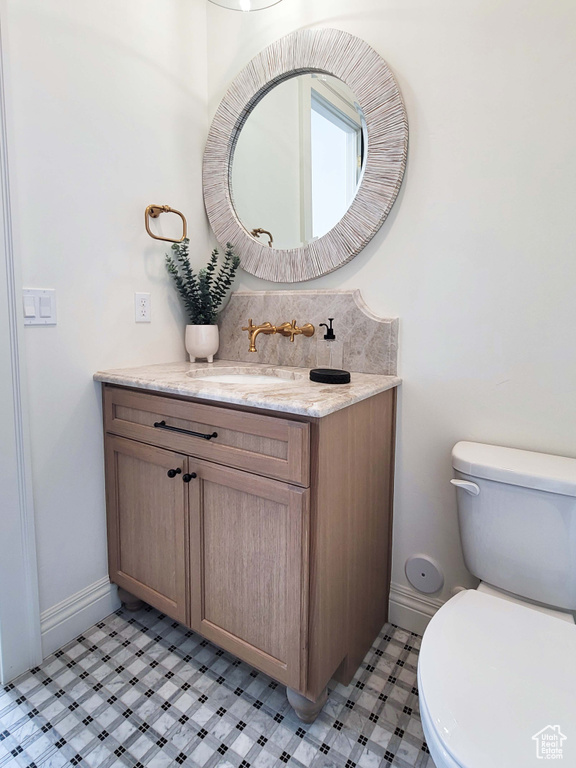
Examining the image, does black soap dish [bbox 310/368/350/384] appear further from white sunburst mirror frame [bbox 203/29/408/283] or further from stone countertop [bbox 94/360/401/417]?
white sunburst mirror frame [bbox 203/29/408/283]

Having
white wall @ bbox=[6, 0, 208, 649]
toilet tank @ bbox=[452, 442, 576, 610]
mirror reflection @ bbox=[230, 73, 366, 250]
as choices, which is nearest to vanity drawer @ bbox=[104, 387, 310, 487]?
white wall @ bbox=[6, 0, 208, 649]

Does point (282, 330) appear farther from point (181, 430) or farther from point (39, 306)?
point (39, 306)

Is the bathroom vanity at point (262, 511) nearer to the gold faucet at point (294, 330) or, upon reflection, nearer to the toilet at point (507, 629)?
the gold faucet at point (294, 330)

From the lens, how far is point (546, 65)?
1.11m

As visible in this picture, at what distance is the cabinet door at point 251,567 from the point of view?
1048 millimetres

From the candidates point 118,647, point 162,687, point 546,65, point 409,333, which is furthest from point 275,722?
point 546,65

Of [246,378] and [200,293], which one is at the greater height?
[200,293]

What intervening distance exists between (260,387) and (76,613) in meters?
1.03

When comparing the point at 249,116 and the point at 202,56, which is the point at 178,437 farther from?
the point at 202,56

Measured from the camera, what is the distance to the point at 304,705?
1.11 m

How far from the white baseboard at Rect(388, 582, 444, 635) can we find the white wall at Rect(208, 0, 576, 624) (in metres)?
0.05

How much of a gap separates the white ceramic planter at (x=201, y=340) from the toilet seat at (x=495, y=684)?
1.19 meters

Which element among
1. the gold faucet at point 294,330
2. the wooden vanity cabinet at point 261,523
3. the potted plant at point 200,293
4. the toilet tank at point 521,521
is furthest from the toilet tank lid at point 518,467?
the potted plant at point 200,293

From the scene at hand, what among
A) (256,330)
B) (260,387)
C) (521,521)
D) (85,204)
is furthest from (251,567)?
(85,204)
